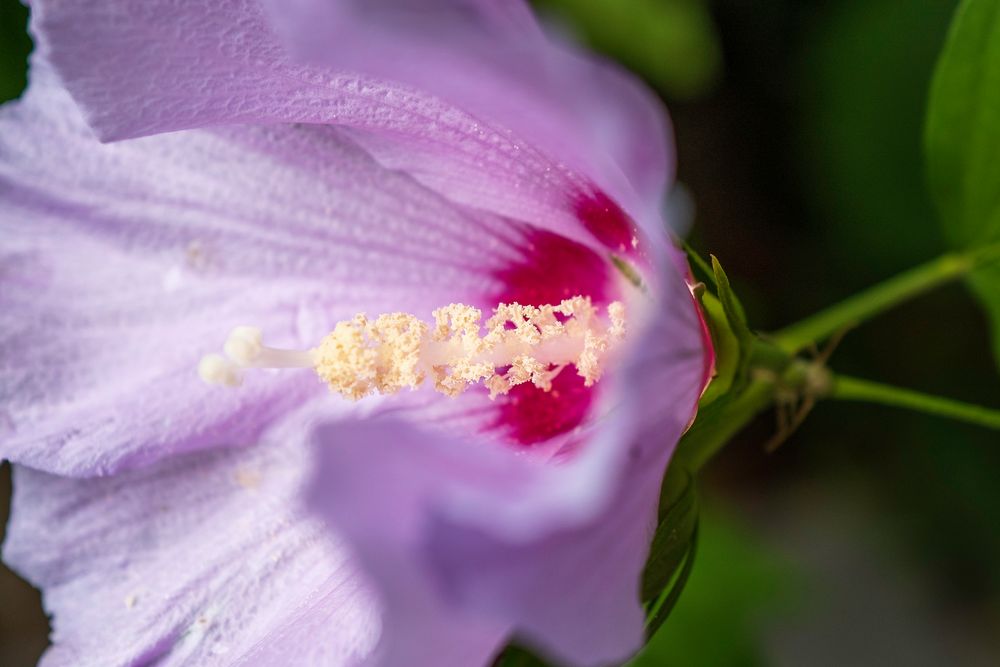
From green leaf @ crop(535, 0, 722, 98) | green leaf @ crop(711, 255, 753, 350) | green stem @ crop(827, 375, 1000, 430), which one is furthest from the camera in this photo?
green leaf @ crop(535, 0, 722, 98)

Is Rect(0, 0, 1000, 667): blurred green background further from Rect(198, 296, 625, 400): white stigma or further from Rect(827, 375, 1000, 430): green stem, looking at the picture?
Rect(198, 296, 625, 400): white stigma

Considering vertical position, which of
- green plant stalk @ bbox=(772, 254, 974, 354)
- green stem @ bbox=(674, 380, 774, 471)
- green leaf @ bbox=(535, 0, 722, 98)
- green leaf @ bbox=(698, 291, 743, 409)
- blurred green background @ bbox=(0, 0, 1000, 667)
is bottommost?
blurred green background @ bbox=(0, 0, 1000, 667)

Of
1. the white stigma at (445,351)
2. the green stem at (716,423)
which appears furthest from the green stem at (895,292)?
the white stigma at (445,351)

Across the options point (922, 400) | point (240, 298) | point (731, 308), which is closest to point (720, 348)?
point (731, 308)

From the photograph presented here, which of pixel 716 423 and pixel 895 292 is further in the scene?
pixel 895 292

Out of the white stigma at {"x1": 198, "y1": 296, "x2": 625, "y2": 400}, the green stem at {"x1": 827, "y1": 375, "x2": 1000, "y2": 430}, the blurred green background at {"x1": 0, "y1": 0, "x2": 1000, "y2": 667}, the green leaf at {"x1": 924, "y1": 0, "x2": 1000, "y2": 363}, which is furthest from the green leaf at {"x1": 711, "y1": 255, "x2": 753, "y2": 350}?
the blurred green background at {"x1": 0, "y1": 0, "x2": 1000, "y2": 667}

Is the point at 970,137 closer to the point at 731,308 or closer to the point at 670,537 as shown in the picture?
the point at 731,308
